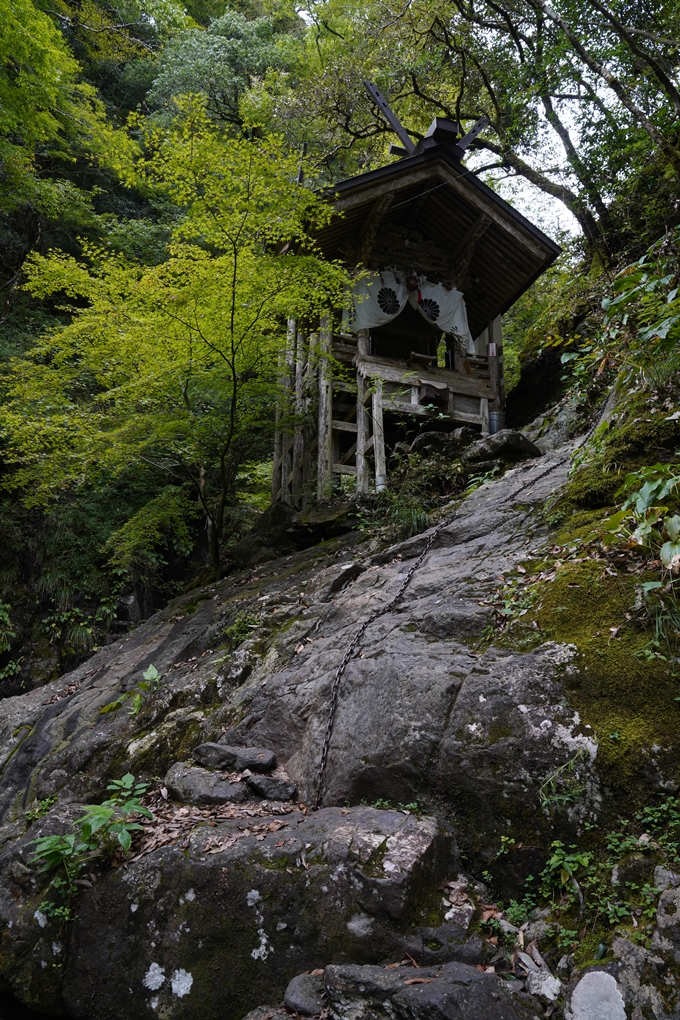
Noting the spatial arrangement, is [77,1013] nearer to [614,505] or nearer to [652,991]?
[652,991]

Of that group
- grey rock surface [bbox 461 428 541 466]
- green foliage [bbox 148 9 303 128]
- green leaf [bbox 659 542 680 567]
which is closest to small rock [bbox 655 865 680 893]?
green leaf [bbox 659 542 680 567]

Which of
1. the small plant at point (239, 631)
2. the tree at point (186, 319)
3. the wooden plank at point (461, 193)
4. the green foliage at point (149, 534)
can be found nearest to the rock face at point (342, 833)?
the small plant at point (239, 631)

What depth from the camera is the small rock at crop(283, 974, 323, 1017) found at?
3.21 meters

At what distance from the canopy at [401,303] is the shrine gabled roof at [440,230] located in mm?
473

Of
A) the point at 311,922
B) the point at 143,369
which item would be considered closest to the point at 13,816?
the point at 311,922

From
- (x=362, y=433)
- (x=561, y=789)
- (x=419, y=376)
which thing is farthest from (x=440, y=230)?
(x=561, y=789)

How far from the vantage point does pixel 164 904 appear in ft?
13.1

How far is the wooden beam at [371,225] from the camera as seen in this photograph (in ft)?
41.4

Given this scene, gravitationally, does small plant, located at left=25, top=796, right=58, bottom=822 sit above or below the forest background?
below

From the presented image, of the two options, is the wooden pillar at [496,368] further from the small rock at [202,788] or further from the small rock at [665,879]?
the small rock at [665,879]

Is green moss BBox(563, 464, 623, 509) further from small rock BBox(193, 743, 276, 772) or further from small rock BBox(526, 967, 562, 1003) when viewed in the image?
small rock BBox(526, 967, 562, 1003)

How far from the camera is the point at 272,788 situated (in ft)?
16.0

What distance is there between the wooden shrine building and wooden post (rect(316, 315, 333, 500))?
0.02 metres

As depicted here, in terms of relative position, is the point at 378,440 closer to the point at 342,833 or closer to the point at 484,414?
the point at 484,414
